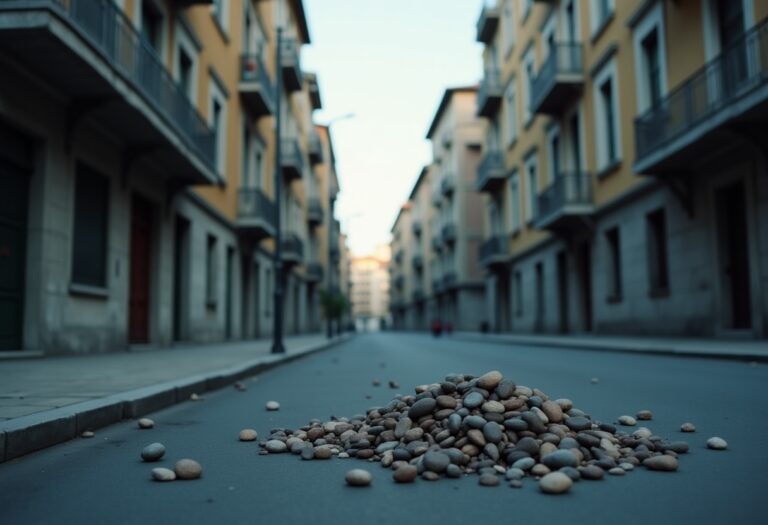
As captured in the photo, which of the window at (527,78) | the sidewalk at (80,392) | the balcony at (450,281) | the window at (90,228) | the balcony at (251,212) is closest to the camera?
the sidewalk at (80,392)

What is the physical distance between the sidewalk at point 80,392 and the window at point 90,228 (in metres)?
2.35

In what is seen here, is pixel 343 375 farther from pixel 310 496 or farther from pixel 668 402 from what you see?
pixel 310 496

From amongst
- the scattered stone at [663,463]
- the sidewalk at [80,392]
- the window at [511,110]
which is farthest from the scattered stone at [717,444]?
the window at [511,110]

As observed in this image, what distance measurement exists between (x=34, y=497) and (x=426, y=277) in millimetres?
65573

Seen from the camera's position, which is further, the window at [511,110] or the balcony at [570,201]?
the window at [511,110]

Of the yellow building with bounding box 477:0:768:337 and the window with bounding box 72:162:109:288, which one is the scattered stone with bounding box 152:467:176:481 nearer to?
the window with bounding box 72:162:109:288

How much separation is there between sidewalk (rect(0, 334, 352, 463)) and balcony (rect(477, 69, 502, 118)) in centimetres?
2656

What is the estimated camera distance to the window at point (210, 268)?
64.2 feet

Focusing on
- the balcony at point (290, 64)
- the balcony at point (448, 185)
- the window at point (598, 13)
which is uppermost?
the balcony at point (290, 64)

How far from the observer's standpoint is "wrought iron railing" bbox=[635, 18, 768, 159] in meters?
11.5

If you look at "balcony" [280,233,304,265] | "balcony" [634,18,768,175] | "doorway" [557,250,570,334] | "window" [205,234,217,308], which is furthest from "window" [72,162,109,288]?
"balcony" [280,233,304,265]

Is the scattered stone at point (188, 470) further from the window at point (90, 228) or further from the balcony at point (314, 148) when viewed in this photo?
the balcony at point (314, 148)

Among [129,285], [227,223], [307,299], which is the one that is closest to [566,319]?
[227,223]

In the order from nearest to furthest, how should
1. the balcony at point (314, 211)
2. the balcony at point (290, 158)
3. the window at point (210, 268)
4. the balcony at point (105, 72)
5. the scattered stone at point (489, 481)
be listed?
1. the scattered stone at point (489, 481)
2. the balcony at point (105, 72)
3. the window at point (210, 268)
4. the balcony at point (290, 158)
5. the balcony at point (314, 211)
